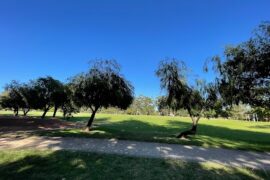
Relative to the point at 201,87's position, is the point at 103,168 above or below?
below

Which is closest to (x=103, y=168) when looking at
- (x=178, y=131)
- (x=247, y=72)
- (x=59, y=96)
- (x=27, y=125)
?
(x=247, y=72)

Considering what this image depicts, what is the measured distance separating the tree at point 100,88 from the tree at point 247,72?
23.6ft

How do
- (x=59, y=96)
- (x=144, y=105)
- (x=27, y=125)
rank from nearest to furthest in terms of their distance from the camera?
(x=27, y=125) → (x=59, y=96) → (x=144, y=105)

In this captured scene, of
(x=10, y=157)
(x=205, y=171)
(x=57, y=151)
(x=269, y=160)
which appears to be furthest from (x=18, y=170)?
(x=269, y=160)

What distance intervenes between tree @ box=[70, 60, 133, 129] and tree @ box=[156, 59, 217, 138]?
3.24m

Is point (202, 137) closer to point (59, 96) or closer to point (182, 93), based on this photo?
point (182, 93)

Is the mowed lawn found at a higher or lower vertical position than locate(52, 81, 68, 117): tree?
lower

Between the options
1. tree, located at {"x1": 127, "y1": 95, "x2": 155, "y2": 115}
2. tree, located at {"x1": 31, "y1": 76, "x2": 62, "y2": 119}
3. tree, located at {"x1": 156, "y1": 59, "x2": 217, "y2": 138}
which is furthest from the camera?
tree, located at {"x1": 127, "y1": 95, "x2": 155, "y2": 115}

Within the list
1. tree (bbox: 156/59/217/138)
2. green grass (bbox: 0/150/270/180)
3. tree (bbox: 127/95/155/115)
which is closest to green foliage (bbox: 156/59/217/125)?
tree (bbox: 156/59/217/138)

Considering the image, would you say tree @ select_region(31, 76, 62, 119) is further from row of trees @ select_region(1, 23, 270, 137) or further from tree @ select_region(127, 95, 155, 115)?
tree @ select_region(127, 95, 155, 115)

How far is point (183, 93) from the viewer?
15.7 metres

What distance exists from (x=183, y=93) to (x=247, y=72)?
16.7 feet

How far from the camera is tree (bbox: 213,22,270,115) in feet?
33.8

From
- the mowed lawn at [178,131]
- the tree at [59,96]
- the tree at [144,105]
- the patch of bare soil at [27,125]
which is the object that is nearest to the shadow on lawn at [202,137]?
the mowed lawn at [178,131]
